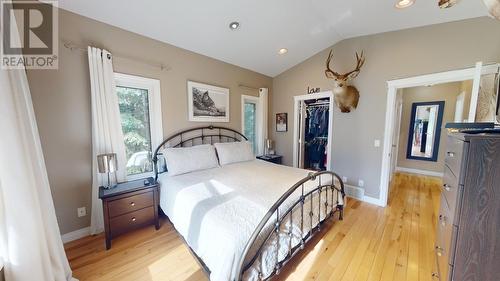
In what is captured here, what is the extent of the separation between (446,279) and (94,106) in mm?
3548

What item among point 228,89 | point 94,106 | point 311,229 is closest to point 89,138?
point 94,106

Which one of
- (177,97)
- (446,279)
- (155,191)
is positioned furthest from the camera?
(177,97)

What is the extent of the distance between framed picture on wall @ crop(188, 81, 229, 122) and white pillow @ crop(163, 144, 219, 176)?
0.67 m

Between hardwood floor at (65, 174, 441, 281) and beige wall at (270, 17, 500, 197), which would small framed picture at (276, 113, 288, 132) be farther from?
hardwood floor at (65, 174, 441, 281)

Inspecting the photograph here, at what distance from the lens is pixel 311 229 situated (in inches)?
76.9

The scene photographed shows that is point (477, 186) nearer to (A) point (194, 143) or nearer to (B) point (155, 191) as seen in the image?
(B) point (155, 191)

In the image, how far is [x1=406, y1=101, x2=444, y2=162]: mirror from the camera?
4.64 m

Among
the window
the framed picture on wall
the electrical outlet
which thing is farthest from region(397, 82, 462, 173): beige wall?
the electrical outlet

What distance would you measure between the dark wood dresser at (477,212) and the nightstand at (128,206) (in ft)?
9.04

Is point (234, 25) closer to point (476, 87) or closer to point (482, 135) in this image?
point (482, 135)

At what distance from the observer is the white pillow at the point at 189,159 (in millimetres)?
2592

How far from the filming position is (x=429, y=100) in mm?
4688

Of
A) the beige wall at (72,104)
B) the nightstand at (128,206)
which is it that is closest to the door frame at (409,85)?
the nightstand at (128,206)

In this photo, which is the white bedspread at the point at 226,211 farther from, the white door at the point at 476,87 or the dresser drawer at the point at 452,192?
the white door at the point at 476,87
